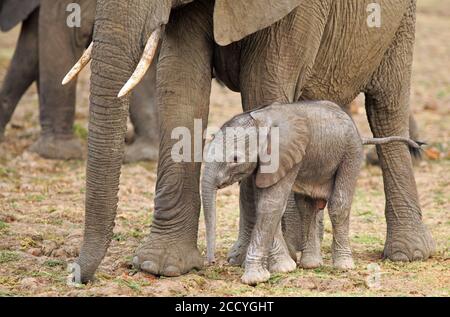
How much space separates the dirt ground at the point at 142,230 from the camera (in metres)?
5.83

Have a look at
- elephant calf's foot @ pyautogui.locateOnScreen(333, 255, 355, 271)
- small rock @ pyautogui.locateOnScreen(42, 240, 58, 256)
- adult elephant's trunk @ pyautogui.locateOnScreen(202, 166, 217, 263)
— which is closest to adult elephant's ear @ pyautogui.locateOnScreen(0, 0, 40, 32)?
small rock @ pyautogui.locateOnScreen(42, 240, 58, 256)

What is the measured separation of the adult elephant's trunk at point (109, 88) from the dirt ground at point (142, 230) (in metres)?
0.46

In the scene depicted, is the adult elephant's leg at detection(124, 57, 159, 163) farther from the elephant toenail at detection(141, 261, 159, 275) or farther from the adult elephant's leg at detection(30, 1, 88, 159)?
the elephant toenail at detection(141, 261, 159, 275)

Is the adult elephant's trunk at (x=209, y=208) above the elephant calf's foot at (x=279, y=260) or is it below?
above

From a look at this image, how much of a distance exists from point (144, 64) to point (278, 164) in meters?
0.84

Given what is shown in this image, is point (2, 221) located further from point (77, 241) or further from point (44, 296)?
point (44, 296)

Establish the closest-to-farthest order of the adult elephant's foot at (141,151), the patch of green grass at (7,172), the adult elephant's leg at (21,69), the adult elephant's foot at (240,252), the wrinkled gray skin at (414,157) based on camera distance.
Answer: the adult elephant's foot at (240,252)
the patch of green grass at (7,172)
the wrinkled gray skin at (414,157)
the adult elephant's foot at (141,151)
the adult elephant's leg at (21,69)

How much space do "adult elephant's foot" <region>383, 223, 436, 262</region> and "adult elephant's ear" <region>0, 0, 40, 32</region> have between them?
4944 millimetres

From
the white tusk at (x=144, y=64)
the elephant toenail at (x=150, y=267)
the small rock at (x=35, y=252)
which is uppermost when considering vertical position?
the white tusk at (x=144, y=64)

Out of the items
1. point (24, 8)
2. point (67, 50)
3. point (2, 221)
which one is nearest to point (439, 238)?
point (2, 221)

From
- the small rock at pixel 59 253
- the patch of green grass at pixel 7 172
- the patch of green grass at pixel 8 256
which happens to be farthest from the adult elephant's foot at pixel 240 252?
the patch of green grass at pixel 7 172

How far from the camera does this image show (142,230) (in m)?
7.77

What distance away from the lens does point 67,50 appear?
34.3ft

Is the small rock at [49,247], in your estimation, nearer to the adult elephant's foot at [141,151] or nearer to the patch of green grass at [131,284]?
the patch of green grass at [131,284]
